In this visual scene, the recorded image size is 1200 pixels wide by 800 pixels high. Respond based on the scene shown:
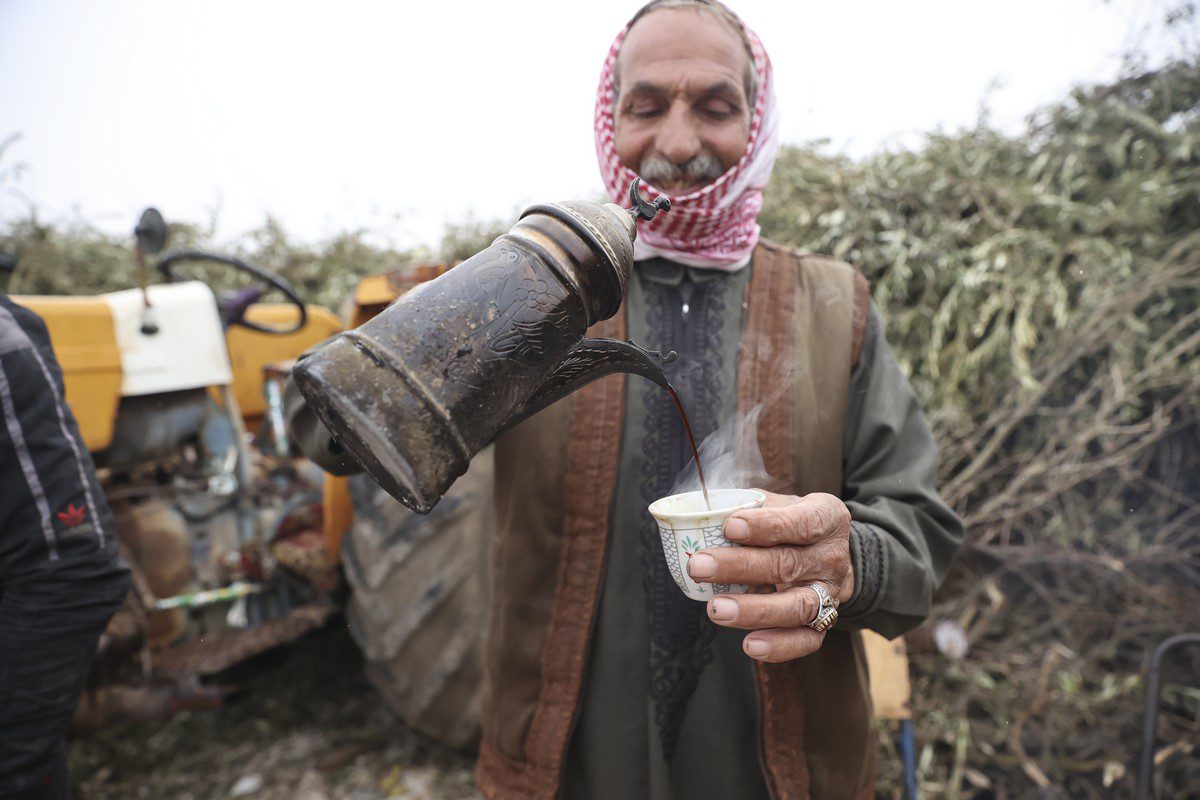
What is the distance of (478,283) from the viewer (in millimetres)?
814

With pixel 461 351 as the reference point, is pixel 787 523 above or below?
below

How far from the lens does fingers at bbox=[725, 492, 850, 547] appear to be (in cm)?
95

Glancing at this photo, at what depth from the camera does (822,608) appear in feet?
3.38

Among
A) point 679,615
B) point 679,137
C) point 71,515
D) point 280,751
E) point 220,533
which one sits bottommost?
point 280,751

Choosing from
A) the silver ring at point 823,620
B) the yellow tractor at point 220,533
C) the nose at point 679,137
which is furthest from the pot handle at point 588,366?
the yellow tractor at point 220,533

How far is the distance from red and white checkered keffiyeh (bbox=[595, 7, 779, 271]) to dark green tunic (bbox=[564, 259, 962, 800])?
0.65 feet

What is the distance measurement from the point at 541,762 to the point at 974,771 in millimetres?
1876

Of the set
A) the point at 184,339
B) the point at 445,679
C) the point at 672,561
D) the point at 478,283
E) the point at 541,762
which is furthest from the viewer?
the point at 184,339

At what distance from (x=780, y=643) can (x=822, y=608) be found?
9cm

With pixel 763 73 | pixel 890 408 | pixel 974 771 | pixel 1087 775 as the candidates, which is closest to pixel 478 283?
pixel 890 408

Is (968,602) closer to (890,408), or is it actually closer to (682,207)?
(890,408)

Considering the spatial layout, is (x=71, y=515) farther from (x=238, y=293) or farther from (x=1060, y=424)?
(x=1060, y=424)

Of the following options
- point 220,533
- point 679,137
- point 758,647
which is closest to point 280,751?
point 220,533

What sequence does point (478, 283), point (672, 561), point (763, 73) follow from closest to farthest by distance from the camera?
point (478, 283)
point (672, 561)
point (763, 73)
